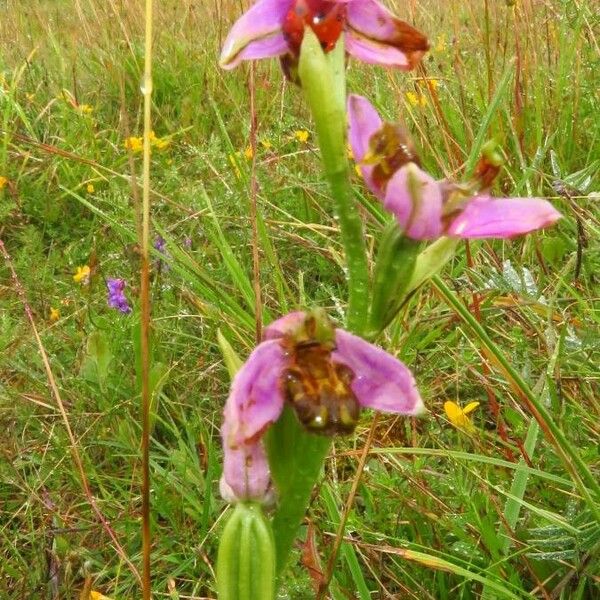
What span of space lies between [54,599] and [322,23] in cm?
88

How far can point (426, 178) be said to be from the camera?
731mm

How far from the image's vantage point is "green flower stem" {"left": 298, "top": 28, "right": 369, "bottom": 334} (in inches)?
30.5

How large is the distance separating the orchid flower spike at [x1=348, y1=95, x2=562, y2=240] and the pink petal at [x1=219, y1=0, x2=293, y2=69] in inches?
5.0

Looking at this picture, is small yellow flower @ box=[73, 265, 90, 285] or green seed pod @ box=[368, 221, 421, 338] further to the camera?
small yellow flower @ box=[73, 265, 90, 285]

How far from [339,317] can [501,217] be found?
1.01m

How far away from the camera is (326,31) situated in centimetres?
78

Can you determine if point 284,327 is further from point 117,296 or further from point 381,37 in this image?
point 117,296

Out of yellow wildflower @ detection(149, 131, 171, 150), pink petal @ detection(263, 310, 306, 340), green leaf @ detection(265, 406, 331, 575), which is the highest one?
pink petal @ detection(263, 310, 306, 340)

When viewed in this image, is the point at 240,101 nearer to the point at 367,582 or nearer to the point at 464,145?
the point at 464,145

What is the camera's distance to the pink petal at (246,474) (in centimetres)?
77

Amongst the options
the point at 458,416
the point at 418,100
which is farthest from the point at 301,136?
the point at 458,416

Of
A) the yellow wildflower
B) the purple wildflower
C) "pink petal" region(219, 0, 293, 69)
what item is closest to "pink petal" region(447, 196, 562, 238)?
"pink petal" region(219, 0, 293, 69)

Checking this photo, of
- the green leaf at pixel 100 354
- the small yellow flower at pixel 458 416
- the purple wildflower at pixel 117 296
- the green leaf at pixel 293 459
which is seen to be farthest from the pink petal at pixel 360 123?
the purple wildflower at pixel 117 296

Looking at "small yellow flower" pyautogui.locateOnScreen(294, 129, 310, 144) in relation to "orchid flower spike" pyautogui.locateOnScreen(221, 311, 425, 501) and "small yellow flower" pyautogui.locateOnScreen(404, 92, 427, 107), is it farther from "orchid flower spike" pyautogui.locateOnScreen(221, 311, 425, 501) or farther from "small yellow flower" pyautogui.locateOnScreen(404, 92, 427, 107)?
"orchid flower spike" pyautogui.locateOnScreen(221, 311, 425, 501)
